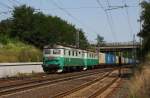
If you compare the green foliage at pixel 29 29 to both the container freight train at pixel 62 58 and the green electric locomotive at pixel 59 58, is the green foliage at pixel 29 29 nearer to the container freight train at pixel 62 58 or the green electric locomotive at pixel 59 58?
the container freight train at pixel 62 58

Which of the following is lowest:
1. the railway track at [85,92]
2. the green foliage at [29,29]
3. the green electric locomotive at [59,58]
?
the railway track at [85,92]

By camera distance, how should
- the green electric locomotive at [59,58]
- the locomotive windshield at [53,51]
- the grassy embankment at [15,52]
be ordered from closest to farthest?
the green electric locomotive at [59,58] → the locomotive windshield at [53,51] → the grassy embankment at [15,52]

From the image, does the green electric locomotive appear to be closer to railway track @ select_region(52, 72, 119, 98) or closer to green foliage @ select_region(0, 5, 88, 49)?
railway track @ select_region(52, 72, 119, 98)

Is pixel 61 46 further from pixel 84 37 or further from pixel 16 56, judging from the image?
pixel 84 37

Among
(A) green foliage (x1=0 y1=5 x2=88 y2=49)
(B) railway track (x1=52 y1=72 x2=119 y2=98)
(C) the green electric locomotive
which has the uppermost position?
(A) green foliage (x1=0 y1=5 x2=88 y2=49)

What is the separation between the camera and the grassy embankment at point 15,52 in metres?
55.4

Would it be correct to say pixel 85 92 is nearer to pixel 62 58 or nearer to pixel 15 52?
pixel 62 58

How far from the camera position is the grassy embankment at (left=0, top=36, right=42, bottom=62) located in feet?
182

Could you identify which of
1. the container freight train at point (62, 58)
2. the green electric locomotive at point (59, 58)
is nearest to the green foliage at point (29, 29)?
the container freight train at point (62, 58)

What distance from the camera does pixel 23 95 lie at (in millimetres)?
20422

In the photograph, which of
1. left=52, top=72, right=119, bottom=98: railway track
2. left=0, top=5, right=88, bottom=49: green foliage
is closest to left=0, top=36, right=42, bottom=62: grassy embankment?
left=0, top=5, right=88, bottom=49: green foliage

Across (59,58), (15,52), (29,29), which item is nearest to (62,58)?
(59,58)

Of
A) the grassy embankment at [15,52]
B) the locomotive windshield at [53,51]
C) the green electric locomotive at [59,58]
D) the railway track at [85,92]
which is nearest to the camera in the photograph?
the railway track at [85,92]

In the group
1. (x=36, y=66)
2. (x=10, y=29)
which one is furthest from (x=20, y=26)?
(x=36, y=66)
